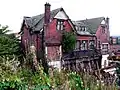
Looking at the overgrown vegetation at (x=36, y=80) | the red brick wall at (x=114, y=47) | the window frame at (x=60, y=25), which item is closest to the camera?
the overgrown vegetation at (x=36, y=80)

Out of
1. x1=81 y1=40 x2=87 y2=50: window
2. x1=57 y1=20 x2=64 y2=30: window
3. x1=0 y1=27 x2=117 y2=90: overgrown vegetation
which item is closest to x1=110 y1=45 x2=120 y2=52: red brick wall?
x1=81 y1=40 x2=87 y2=50: window

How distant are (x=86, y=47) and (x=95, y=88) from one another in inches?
1007

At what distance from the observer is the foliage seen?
28203 millimetres

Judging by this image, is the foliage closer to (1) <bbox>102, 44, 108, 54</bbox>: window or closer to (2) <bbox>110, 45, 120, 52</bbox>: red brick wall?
(1) <bbox>102, 44, 108, 54</bbox>: window

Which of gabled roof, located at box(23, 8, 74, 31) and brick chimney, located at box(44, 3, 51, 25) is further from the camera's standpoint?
gabled roof, located at box(23, 8, 74, 31)

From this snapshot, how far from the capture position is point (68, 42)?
28.3 meters

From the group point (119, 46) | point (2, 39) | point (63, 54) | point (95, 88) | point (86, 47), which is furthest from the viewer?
point (119, 46)

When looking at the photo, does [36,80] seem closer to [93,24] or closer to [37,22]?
[37,22]

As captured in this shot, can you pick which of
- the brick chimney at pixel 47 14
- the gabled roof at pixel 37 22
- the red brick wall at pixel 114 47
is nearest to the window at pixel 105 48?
the red brick wall at pixel 114 47

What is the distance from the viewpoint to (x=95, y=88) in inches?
288

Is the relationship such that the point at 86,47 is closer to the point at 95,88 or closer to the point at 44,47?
the point at 44,47

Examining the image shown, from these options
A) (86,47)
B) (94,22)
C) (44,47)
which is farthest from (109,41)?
(44,47)

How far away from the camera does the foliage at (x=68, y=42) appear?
28203 millimetres

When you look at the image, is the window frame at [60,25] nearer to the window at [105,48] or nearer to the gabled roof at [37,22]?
the gabled roof at [37,22]
